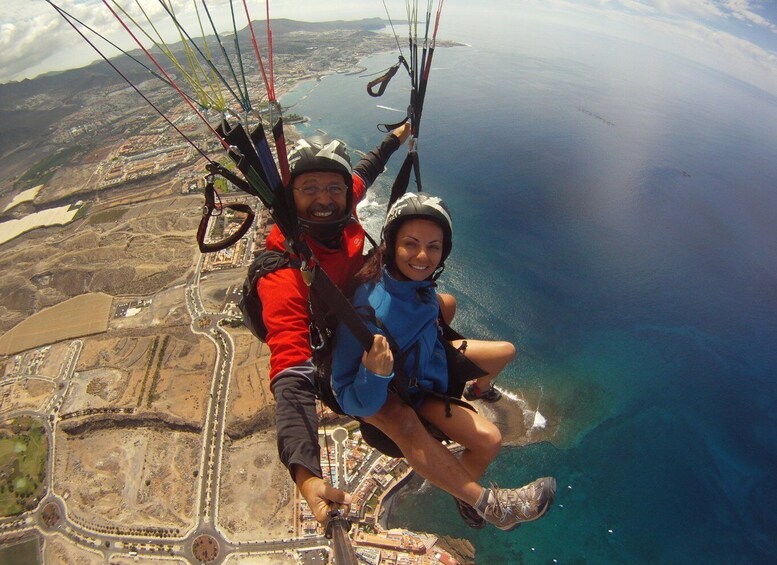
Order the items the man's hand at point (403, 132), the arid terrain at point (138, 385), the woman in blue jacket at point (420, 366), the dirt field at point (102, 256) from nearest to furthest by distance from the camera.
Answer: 1. the woman in blue jacket at point (420, 366)
2. the man's hand at point (403, 132)
3. the arid terrain at point (138, 385)
4. the dirt field at point (102, 256)

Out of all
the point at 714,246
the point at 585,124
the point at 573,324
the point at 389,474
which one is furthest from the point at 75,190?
the point at 585,124

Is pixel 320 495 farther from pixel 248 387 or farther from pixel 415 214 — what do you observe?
pixel 248 387

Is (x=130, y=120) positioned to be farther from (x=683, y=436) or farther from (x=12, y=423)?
(x=683, y=436)

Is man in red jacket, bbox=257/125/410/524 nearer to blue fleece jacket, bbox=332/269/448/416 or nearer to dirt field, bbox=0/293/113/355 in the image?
blue fleece jacket, bbox=332/269/448/416

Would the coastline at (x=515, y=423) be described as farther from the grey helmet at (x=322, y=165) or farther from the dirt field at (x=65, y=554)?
the grey helmet at (x=322, y=165)

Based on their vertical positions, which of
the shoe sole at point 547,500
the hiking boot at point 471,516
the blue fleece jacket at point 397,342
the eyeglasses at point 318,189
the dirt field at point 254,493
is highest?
the eyeglasses at point 318,189

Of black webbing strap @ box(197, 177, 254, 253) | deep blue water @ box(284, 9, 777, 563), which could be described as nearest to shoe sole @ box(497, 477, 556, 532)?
black webbing strap @ box(197, 177, 254, 253)

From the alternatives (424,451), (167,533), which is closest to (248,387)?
(167,533)

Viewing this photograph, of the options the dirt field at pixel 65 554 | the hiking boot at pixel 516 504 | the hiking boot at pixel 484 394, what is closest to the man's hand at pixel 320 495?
the hiking boot at pixel 516 504
